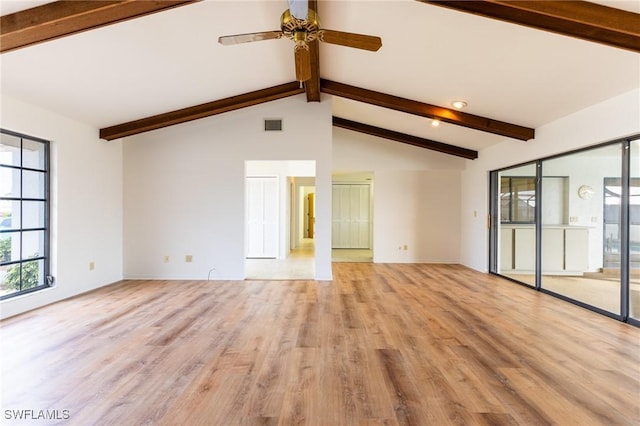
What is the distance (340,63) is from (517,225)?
439cm

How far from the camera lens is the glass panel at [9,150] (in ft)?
12.1

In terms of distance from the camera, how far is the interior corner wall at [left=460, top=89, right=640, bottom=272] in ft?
11.2

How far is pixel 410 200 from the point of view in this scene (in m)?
7.60

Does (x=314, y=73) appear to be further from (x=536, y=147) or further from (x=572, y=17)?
(x=536, y=147)

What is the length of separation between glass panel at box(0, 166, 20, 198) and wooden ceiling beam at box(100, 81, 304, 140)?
59.4 inches

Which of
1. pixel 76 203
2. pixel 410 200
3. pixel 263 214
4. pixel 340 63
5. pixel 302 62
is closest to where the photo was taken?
pixel 302 62

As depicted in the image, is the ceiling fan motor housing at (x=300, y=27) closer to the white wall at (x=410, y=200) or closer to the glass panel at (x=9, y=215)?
the glass panel at (x=9, y=215)

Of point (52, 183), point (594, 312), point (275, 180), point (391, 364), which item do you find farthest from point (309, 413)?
point (275, 180)

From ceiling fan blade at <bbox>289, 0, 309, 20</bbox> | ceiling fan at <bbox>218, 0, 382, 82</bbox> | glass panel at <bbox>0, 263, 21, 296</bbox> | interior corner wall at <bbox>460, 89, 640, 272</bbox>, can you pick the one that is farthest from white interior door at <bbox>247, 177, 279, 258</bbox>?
ceiling fan blade at <bbox>289, 0, 309, 20</bbox>

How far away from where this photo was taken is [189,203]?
5711 mm

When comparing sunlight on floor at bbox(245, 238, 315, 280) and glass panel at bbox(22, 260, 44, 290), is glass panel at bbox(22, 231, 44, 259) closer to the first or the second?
glass panel at bbox(22, 260, 44, 290)

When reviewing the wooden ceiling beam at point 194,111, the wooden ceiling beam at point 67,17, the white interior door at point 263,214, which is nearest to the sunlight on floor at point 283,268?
the white interior door at point 263,214

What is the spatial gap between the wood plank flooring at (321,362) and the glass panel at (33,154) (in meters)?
1.84

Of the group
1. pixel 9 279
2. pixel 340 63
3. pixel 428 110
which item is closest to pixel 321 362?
pixel 340 63
